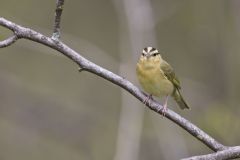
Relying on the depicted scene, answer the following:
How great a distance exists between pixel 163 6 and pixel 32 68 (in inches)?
97.1

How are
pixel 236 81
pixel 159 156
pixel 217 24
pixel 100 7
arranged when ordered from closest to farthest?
pixel 236 81 → pixel 217 24 → pixel 159 156 → pixel 100 7

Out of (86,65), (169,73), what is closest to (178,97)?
(169,73)

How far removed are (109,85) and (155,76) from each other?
4.71 metres

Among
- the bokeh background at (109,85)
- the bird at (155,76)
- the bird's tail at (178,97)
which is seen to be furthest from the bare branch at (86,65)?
the bokeh background at (109,85)

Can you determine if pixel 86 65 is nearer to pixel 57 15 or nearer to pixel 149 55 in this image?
pixel 57 15

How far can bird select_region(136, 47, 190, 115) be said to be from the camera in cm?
602

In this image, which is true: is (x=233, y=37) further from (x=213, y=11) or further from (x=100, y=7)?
(x=100, y=7)

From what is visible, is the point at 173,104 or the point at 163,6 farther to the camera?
the point at 163,6

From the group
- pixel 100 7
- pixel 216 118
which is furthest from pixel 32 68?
pixel 216 118

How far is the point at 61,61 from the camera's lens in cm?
1156

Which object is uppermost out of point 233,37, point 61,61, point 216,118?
point 61,61

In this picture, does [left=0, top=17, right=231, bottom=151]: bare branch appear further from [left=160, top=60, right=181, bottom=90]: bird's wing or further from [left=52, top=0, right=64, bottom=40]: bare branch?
[left=160, top=60, right=181, bottom=90]: bird's wing

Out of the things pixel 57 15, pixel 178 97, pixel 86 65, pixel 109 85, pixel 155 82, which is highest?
pixel 109 85

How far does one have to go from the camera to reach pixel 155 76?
6152 mm
